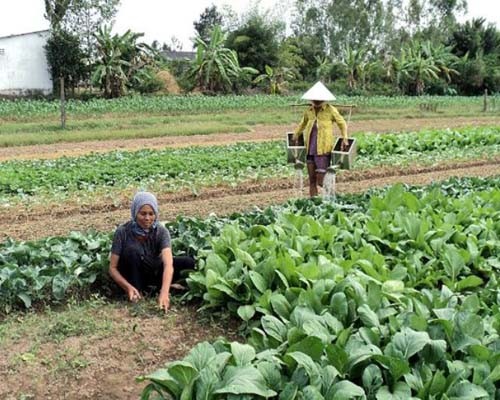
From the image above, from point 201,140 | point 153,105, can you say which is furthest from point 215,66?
point 201,140

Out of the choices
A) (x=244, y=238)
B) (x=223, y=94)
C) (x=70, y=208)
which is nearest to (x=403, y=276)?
(x=244, y=238)

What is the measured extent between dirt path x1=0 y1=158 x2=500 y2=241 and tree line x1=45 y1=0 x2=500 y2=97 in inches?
860

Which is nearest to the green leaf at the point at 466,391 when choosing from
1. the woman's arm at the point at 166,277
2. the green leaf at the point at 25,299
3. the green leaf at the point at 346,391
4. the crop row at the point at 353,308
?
the crop row at the point at 353,308

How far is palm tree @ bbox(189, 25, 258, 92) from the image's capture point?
32906mm

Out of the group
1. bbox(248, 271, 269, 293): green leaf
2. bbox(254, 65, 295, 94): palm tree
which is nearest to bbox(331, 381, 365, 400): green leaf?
bbox(248, 271, 269, 293): green leaf

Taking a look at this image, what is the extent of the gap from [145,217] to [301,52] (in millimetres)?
42978

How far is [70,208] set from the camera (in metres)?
9.24

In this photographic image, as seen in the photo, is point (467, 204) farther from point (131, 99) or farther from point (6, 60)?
point (6, 60)

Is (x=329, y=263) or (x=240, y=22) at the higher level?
(x=240, y=22)

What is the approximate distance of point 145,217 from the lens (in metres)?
5.12

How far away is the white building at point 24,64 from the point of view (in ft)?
114

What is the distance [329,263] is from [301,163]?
14.0 ft

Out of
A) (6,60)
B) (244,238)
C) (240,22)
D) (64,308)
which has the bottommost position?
(64,308)

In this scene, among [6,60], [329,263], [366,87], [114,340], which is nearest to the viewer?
[114,340]
